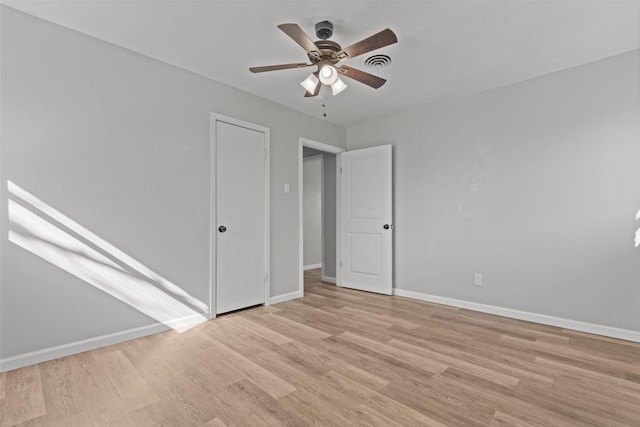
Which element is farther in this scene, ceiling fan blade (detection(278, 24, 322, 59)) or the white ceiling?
the white ceiling

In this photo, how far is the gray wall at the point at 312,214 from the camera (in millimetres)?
6930

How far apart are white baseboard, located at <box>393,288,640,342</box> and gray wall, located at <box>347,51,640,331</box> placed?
5cm

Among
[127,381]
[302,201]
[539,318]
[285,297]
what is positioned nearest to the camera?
[127,381]

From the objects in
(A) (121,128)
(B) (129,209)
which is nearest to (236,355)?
(B) (129,209)

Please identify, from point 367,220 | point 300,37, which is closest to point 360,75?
point 300,37

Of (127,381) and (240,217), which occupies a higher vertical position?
(240,217)

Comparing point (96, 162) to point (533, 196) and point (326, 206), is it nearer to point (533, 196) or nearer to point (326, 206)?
point (326, 206)

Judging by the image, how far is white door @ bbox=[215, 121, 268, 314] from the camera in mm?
3350

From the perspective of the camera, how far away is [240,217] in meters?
3.52

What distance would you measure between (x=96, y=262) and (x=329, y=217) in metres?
3.37

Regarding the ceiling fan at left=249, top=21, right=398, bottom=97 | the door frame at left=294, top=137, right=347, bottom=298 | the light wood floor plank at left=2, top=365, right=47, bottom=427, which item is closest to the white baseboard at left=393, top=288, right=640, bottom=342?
the door frame at left=294, top=137, right=347, bottom=298

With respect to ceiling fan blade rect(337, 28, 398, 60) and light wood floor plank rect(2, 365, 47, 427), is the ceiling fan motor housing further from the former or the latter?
light wood floor plank rect(2, 365, 47, 427)

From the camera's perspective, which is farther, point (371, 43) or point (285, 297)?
point (285, 297)

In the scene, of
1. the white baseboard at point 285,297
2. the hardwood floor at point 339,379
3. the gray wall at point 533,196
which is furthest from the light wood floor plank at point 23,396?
the gray wall at point 533,196
